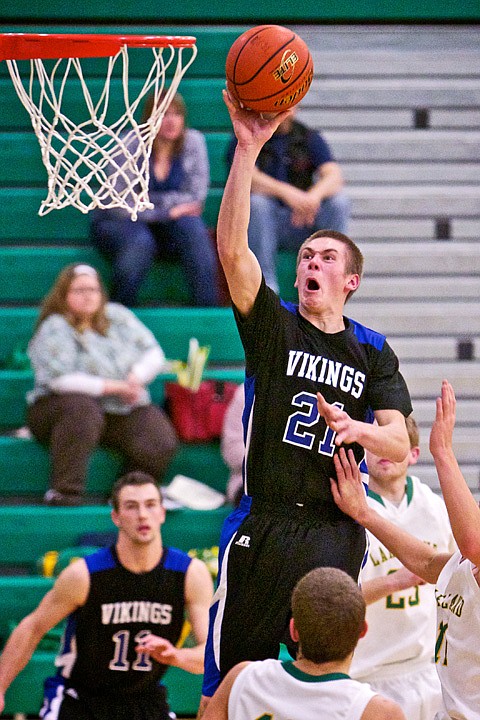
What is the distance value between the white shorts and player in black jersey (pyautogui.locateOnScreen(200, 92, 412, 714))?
1.62 metres

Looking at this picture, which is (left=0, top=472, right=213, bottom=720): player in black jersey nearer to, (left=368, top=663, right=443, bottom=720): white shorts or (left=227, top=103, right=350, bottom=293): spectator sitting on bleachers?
(left=368, top=663, right=443, bottom=720): white shorts

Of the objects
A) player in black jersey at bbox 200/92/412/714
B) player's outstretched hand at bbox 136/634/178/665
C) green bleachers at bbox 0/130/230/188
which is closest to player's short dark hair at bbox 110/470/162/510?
player's outstretched hand at bbox 136/634/178/665

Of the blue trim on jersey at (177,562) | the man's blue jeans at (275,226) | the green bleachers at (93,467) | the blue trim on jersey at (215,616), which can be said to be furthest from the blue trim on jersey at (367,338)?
the green bleachers at (93,467)

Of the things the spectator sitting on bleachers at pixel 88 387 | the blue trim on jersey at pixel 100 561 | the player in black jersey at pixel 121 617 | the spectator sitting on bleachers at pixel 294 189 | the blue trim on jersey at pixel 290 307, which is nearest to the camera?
the blue trim on jersey at pixel 290 307

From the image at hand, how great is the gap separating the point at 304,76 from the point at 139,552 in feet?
10.1

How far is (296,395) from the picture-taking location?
3930 mm

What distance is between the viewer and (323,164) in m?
8.45

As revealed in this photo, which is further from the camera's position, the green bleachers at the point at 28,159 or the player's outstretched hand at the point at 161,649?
the green bleachers at the point at 28,159

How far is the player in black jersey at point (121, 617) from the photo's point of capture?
5965 millimetres

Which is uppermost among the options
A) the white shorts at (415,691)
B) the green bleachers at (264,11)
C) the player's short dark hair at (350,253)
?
the green bleachers at (264,11)

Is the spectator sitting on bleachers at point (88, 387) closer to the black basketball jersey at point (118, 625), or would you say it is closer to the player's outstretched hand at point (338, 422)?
the black basketball jersey at point (118, 625)

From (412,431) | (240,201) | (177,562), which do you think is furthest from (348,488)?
(177,562)

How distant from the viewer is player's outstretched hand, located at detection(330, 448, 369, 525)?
3873 mm

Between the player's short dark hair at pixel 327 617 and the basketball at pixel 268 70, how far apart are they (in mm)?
1565
